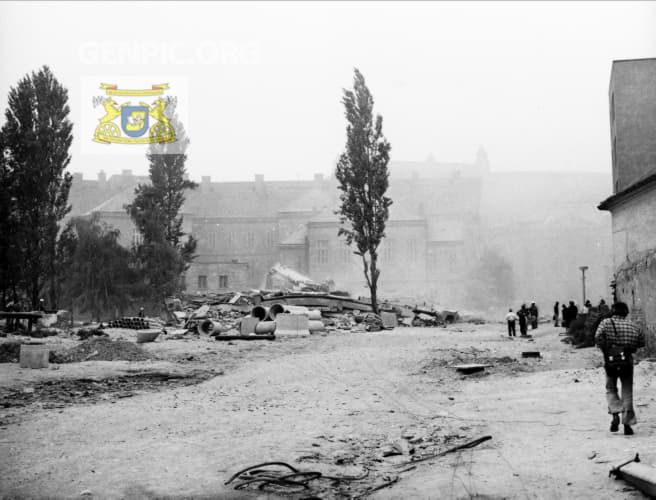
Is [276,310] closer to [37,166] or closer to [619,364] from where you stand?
[37,166]

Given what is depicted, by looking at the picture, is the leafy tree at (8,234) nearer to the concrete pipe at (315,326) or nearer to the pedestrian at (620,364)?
the concrete pipe at (315,326)

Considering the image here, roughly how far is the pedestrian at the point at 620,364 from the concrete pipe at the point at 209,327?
19.2m

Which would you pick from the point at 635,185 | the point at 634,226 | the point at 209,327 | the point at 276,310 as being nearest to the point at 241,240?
the point at 276,310

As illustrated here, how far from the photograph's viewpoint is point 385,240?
65.2 metres

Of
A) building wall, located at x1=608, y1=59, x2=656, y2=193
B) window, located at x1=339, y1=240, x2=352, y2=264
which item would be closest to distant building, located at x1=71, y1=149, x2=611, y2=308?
window, located at x1=339, y1=240, x2=352, y2=264

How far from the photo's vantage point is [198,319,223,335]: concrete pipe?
2525 centimetres

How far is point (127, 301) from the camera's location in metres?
41.7

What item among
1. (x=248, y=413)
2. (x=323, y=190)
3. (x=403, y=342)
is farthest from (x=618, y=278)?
(x=323, y=190)

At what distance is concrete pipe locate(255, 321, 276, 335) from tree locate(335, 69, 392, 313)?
42.9 ft

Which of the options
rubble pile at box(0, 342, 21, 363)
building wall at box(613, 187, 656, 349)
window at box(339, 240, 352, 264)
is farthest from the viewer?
window at box(339, 240, 352, 264)

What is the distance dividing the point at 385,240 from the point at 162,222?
29246mm

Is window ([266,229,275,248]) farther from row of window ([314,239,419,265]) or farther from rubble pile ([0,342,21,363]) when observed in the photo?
rubble pile ([0,342,21,363])

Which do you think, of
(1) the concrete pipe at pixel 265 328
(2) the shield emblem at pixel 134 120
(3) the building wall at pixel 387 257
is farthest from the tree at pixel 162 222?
(3) the building wall at pixel 387 257

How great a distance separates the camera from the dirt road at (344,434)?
20.5ft
